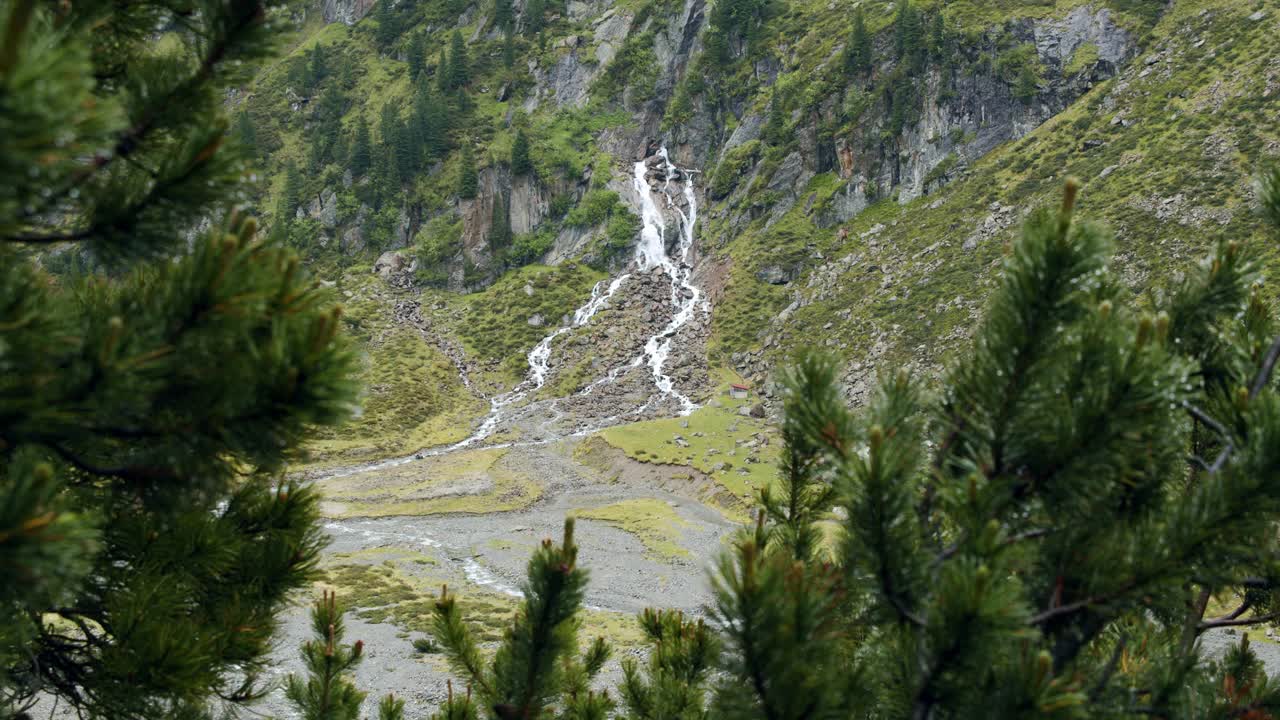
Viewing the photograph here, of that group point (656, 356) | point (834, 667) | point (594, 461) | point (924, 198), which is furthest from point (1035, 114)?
point (834, 667)

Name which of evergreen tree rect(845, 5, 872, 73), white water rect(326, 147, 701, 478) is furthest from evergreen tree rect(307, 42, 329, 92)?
evergreen tree rect(845, 5, 872, 73)

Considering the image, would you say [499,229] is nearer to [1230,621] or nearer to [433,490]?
[433,490]

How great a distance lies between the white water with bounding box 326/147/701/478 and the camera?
6350cm

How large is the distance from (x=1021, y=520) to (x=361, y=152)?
402 ft

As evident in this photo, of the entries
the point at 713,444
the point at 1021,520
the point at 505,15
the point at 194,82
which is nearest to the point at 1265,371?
the point at 1021,520

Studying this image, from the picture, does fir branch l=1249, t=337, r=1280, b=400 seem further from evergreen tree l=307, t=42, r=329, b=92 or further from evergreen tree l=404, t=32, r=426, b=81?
evergreen tree l=307, t=42, r=329, b=92

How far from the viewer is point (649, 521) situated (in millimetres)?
42312

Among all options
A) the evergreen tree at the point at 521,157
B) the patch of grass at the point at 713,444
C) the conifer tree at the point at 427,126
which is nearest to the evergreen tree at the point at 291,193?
the conifer tree at the point at 427,126

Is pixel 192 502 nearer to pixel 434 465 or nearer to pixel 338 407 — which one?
pixel 338 407

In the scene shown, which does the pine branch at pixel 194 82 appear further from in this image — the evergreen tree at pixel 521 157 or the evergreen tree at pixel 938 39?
the evergreen tree at pixel 521 157

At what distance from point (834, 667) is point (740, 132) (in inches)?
4156

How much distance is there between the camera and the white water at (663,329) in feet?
208

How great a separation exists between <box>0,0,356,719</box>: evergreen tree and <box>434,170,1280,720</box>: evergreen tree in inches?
70.1

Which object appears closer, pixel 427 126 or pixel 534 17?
pixel 427 126
